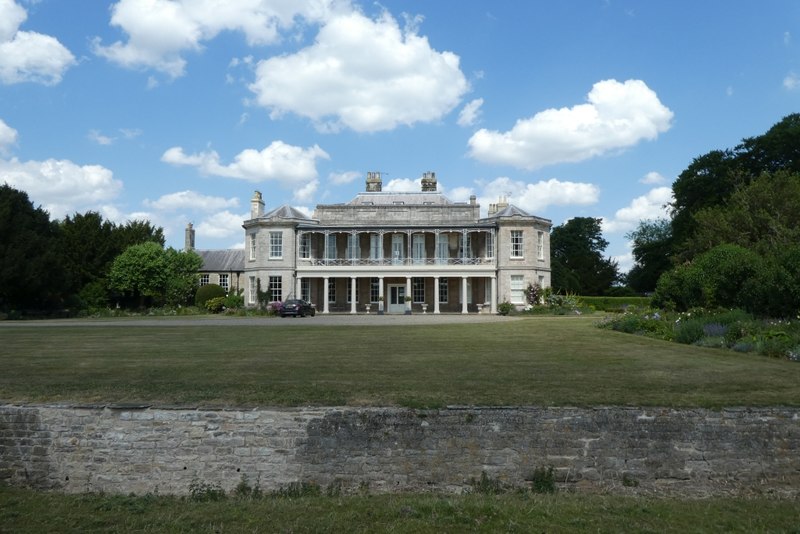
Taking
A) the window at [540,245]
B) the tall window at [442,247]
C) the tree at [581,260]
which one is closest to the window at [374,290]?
the tall window at [442,247]

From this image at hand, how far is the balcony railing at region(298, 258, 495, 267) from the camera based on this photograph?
39719 mm

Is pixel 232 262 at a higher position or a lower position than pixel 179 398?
higher

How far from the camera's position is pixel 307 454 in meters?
8.45

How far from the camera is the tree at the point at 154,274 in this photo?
38781 mm

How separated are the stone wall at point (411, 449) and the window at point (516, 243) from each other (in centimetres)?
3025

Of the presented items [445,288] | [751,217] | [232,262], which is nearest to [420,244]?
[445,288]

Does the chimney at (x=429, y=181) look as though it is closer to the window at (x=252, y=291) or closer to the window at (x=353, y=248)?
the window at (x=353, y=248)

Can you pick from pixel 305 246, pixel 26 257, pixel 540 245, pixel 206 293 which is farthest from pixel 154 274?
pixel 540 245

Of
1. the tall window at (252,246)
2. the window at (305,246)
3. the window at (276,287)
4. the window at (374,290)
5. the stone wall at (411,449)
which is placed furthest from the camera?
the window at (374,290)

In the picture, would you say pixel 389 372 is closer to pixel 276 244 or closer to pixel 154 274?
pixel 276 244

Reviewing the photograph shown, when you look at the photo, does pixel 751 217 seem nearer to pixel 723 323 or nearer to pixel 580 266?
pixel 723 323

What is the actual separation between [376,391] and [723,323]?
12.4 m

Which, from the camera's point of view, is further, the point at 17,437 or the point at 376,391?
the point at 376,391

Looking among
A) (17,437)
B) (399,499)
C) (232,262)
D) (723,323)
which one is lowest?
(399,499)
